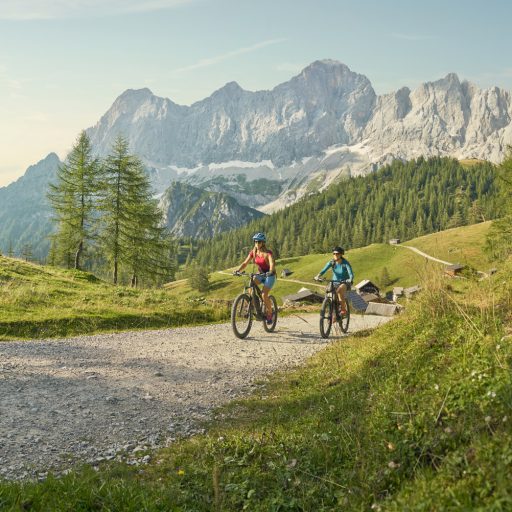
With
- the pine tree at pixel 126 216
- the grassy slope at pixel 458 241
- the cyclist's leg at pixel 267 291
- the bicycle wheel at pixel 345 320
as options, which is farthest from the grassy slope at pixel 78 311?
the grassy slope at pixel 458 241

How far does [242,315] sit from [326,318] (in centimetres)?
306

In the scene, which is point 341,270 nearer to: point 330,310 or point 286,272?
point 330,310

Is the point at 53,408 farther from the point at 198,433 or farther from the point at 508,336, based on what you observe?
the point at 508,336

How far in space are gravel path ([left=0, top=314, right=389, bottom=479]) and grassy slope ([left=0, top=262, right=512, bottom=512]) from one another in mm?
824

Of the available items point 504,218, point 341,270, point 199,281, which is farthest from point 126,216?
point 199,281

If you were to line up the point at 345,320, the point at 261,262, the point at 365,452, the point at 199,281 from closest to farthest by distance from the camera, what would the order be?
A: the point at 365,452 < the point at 261,262 < the point at 345,320 < the point at 199,281

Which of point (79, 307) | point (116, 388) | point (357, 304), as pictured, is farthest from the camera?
point (357, 304)

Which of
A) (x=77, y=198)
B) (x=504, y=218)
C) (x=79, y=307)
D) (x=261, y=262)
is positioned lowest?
(x=79, y=307)

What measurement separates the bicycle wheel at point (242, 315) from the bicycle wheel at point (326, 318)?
257cm

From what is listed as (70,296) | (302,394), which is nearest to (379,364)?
(302,394)

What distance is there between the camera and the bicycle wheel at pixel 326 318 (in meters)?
15.5

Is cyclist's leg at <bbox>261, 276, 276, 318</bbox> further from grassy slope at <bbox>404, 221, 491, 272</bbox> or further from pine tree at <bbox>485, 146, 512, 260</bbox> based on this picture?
grassy slope at <bbox>404, 221, 491, 272</bbox>

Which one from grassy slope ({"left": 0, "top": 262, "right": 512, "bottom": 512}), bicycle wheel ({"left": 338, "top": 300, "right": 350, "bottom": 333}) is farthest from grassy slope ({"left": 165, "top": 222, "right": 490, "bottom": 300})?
grassy slope ({"left": 0, "top": 262, "right": 512, "bottom": 512})

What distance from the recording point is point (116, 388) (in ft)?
29.9
